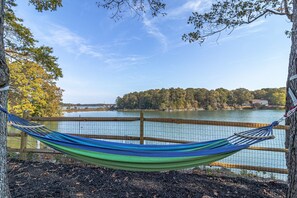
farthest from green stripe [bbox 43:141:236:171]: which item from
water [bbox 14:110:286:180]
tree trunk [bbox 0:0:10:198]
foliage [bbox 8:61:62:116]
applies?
foliage [bbox 8:61:62:116]

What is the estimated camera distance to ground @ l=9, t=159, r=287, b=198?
6.89ft

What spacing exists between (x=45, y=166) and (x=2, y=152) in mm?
1766

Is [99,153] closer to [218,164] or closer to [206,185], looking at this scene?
[206,185]

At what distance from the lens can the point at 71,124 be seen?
12.1 ft

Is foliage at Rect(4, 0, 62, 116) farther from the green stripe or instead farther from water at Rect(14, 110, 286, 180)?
the green stripe

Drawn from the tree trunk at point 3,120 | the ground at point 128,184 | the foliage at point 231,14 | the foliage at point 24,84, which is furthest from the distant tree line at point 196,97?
the tree trunk at point 3,120

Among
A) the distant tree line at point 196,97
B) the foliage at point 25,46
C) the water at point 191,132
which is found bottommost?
the water at point 191,132

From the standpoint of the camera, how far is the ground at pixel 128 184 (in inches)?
82.7

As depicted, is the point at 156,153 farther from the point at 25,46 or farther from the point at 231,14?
the point at 25,46

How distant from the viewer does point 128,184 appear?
2.36 meters

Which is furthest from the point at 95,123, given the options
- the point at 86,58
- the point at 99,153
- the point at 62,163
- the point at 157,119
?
the point at 86,58

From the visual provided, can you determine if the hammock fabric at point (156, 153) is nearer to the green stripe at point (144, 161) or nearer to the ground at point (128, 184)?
the green stripe at point (144, 161)

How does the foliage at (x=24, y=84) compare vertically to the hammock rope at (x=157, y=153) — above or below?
above

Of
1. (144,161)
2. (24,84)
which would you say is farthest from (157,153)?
(24,84)
